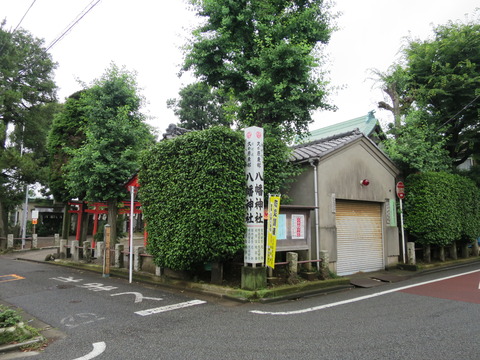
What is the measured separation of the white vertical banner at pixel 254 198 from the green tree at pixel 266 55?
85.2 inches

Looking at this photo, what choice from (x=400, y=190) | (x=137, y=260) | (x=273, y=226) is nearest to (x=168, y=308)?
(x=273, y=226)

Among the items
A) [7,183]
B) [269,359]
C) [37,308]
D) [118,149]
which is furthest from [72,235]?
[269,359]

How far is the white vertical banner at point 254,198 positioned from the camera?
25.7 ft

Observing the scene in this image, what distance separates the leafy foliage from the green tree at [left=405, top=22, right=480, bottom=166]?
39.5 ft

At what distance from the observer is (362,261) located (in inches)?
446

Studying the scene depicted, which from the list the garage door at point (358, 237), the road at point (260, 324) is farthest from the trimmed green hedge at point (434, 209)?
the road at point (260, 324)

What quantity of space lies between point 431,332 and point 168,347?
4.09 m

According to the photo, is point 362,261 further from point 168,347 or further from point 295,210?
point 168,347

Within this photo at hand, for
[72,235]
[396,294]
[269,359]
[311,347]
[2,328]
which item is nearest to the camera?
[269,359]

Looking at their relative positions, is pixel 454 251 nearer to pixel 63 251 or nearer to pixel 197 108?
pixel 63 251

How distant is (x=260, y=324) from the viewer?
552 cm

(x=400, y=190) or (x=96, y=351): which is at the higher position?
(x=400, y=190)

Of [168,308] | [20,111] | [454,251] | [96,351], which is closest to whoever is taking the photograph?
[96,351]

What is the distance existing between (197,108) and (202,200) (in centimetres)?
2462
